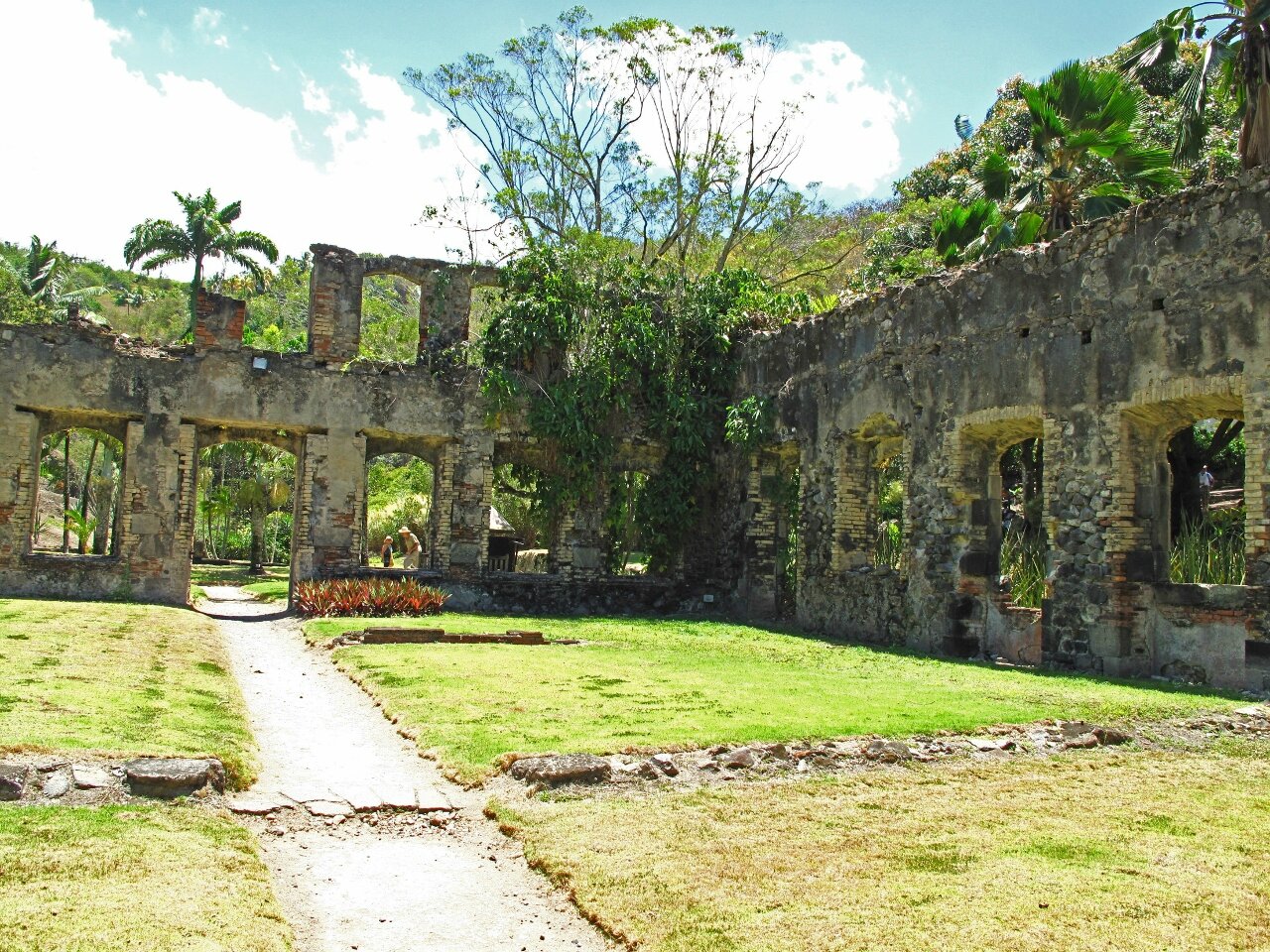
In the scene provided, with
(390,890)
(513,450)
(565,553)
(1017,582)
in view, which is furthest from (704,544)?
(390,890)

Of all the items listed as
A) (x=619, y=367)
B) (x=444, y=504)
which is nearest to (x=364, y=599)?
(x=444, y=504)

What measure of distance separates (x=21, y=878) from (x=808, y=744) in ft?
15.6

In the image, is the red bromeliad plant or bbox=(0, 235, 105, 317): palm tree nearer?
the red bromeliad plant

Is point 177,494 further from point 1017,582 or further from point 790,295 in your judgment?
point 1017,582

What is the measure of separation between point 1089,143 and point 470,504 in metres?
12.2

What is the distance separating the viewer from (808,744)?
7.53 m

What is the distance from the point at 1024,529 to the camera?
65.1 ft

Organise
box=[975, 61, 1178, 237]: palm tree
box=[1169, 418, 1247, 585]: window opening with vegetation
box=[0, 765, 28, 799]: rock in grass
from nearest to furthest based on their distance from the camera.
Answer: box=[0, 765, 28, 799]: rock in grass → box=[1169, 418, 1247, 585]: window opening with vegetation → box=[975, 61, 1178, 237]: palm tree

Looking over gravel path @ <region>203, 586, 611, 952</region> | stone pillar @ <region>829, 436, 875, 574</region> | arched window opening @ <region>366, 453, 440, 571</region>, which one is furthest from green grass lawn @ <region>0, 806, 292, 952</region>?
arched window opening @ <region>366, 453, 440, 571</region>

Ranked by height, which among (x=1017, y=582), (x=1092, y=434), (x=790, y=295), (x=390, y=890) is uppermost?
(x=790, y=295)

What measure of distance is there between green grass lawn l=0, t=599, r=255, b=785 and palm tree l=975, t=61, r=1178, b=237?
14.0 meters

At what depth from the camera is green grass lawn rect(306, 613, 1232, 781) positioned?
25.9ft

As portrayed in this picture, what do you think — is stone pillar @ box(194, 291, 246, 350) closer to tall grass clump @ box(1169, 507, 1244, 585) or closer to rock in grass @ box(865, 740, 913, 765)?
tall grass clump @ box(1169, 507, 1244, 585)

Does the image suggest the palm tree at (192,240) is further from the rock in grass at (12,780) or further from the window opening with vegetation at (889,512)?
the rock in grass at (12,780)
